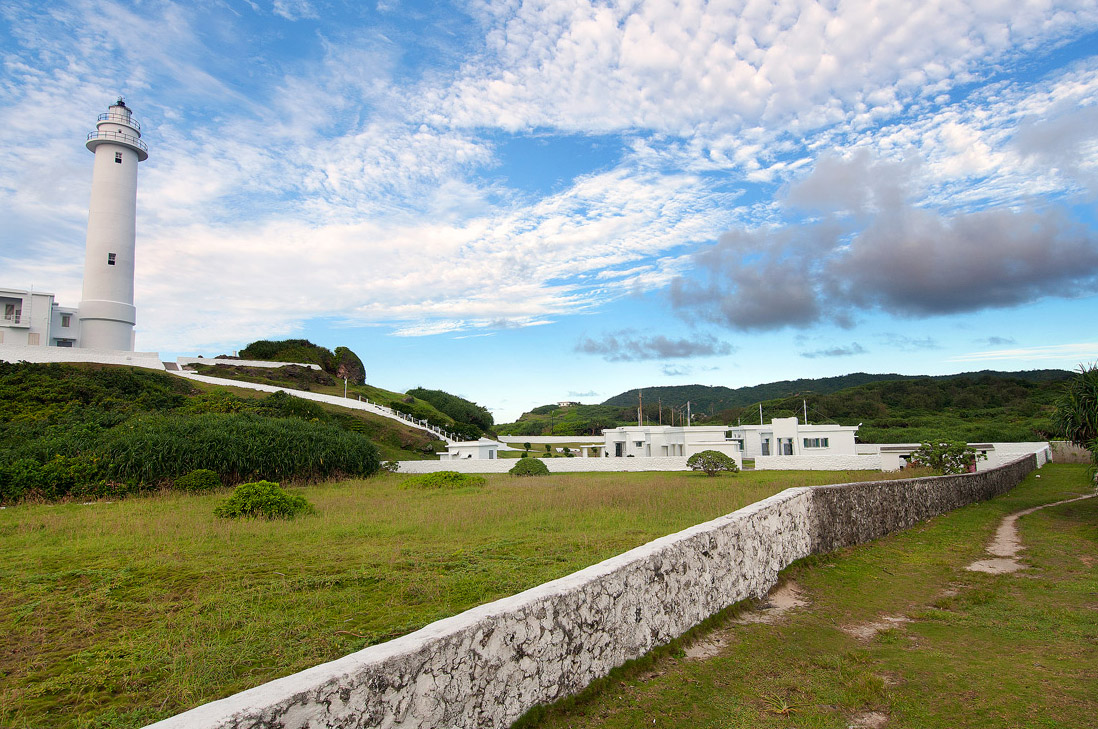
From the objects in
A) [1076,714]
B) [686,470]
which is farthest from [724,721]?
[686,470]

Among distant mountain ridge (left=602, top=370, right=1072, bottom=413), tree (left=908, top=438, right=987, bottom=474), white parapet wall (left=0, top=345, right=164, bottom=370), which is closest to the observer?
tree (left=908, top=438, right=987, bottom=474)

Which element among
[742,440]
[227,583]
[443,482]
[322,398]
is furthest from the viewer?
[322,398]

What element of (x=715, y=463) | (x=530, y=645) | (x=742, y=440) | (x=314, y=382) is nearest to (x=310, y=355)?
(x=314, y=382)

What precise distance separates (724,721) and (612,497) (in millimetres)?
11914

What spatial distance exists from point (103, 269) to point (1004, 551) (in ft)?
151

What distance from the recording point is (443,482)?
21.8 meters

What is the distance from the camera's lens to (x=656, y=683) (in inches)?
165

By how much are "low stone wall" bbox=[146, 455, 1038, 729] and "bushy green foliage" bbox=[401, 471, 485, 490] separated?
15.4 metres

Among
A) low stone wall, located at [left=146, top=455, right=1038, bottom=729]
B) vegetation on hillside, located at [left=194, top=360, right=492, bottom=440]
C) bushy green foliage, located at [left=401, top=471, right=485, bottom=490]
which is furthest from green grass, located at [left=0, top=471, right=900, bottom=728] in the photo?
vegetation on hillside, located at [left=194, top=360, right=492, bottom=440]

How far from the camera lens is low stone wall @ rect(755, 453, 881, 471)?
28.9 meters

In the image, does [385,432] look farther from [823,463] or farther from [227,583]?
[227,583]

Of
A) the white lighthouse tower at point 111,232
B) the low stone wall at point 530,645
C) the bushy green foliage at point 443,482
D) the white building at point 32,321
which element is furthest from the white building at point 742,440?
the white building at point 32,321

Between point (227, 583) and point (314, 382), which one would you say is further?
point (314, 382)

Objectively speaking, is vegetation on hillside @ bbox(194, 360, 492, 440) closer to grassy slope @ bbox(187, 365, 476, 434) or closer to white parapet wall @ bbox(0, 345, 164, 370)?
grassy slope @ bbox(187, 365, 476, 434)
